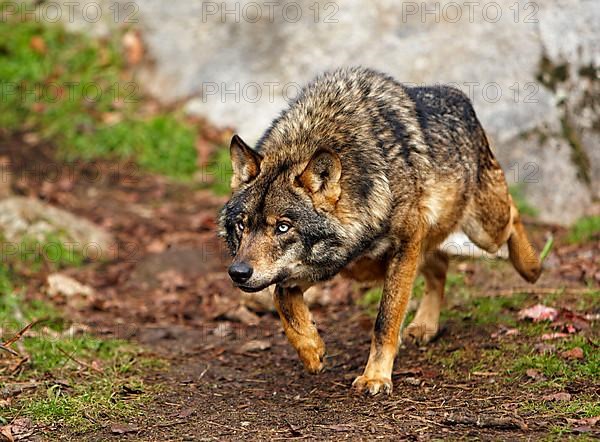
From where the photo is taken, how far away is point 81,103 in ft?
46.7

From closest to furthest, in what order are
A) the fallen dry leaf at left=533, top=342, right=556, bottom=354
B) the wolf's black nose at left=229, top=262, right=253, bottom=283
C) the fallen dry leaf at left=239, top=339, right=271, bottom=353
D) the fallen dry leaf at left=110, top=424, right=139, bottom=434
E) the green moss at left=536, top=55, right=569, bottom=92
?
the fallen dry leaf at left=110, top=424, right=139, bottom=434 → the wolf's black nose at left=229, top=262, right=253, bottom=283 → the fallen dry leaf at left=533, top=342, right=556, bottom=354 → the fallen dry leaf at left=239, top=339, right=271, bottom=353 → the green moss at left=536, top=55, right=569, bottom=92

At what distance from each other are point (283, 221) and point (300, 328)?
928 mm

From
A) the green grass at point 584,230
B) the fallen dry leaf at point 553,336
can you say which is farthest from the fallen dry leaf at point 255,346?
the green grass at point 584,230

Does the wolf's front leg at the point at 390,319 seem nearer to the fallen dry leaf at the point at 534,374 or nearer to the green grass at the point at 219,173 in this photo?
the fallen dry leaf at the point at 534,374

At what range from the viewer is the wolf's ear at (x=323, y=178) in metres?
5.77

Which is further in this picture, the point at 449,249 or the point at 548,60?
the point at 548,60

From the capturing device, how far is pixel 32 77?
1449 centimetres

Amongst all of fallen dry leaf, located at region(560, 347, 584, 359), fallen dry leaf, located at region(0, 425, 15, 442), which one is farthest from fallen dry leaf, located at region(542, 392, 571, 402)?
fallen dry leaf, located at region(0, 425, 15, 442)

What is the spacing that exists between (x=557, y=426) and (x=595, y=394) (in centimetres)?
69

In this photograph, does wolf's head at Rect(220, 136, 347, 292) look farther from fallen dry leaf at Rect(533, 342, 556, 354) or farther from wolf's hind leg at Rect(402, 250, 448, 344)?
fallen dry leaf at Rect(533, 342, 556, 354)

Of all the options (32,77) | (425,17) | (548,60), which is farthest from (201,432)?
(32,77)

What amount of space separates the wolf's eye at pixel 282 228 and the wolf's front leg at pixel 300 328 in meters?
0.71

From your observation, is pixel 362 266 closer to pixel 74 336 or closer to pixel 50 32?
pixel 74 336

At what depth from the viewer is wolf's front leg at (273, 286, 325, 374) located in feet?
20.4
